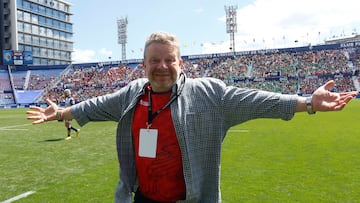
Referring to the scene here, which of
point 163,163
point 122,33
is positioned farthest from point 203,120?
point 122,33

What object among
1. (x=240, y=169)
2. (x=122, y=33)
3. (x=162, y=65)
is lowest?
(x=240, y=169)

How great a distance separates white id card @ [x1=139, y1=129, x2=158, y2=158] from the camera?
2627 mm

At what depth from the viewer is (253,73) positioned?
55.8 m

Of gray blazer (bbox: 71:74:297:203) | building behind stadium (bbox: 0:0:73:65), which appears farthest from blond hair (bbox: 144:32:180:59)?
building behind stadium (bbox: 0:0:73:65)

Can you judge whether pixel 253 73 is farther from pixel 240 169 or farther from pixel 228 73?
pixel 240 169

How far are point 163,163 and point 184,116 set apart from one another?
0.40m

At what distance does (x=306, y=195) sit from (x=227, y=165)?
2.70m

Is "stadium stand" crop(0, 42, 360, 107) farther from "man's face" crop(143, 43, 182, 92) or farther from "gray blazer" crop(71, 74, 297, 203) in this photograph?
"man's face" crop(143, 43, 182, 92)

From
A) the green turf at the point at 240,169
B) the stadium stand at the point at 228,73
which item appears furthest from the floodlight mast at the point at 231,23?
the green turf at the point at 240,169

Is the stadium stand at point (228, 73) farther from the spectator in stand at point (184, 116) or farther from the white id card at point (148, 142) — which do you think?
the white id card at point (148, 142)

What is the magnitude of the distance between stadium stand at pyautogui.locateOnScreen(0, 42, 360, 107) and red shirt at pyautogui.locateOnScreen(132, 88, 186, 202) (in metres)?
49.4

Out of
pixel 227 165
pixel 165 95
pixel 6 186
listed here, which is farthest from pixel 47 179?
pixel 165 95

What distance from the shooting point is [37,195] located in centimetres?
642

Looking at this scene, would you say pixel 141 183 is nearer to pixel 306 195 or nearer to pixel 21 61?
pixel 306 195
